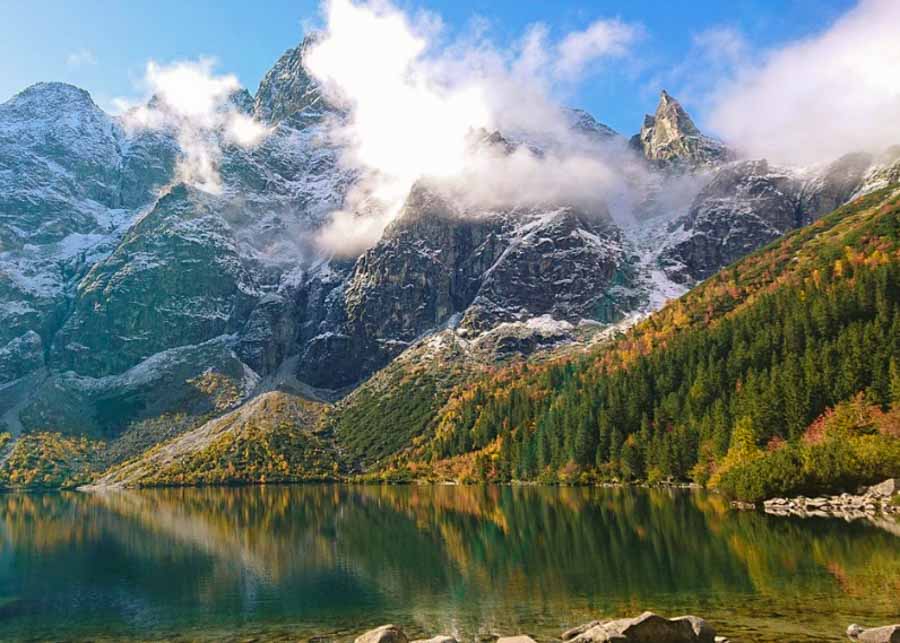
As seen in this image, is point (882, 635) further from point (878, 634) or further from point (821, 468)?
point (821, 468)

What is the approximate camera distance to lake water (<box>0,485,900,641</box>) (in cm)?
4225

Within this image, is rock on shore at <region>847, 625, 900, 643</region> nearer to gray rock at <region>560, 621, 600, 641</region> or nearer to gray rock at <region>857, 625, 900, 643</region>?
gray rock at <region>857, 625, 900, 643</region>

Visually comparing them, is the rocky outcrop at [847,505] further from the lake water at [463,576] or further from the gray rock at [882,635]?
the gray rock at [882,635]

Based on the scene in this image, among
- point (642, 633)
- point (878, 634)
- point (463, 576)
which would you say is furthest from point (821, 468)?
point (642, 633)

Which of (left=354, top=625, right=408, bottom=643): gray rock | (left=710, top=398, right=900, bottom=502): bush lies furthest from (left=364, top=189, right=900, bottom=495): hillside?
(left=354, top=625, right=408, bottom=643): gray rock

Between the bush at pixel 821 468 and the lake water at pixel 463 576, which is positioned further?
the bush at pixel 821 468

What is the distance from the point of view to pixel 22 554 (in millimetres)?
86938

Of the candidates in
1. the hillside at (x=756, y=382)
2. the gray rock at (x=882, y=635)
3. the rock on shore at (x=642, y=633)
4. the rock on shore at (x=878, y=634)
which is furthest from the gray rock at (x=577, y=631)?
the hillside at (x=756, y=382)

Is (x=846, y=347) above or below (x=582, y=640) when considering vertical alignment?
above

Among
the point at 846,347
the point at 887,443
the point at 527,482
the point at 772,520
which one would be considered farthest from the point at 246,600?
the point at 527,482

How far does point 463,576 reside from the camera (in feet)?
192

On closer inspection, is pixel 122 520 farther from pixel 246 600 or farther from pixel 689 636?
pixel 689 636

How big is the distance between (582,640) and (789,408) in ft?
338

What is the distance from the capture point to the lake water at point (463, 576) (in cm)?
4225
